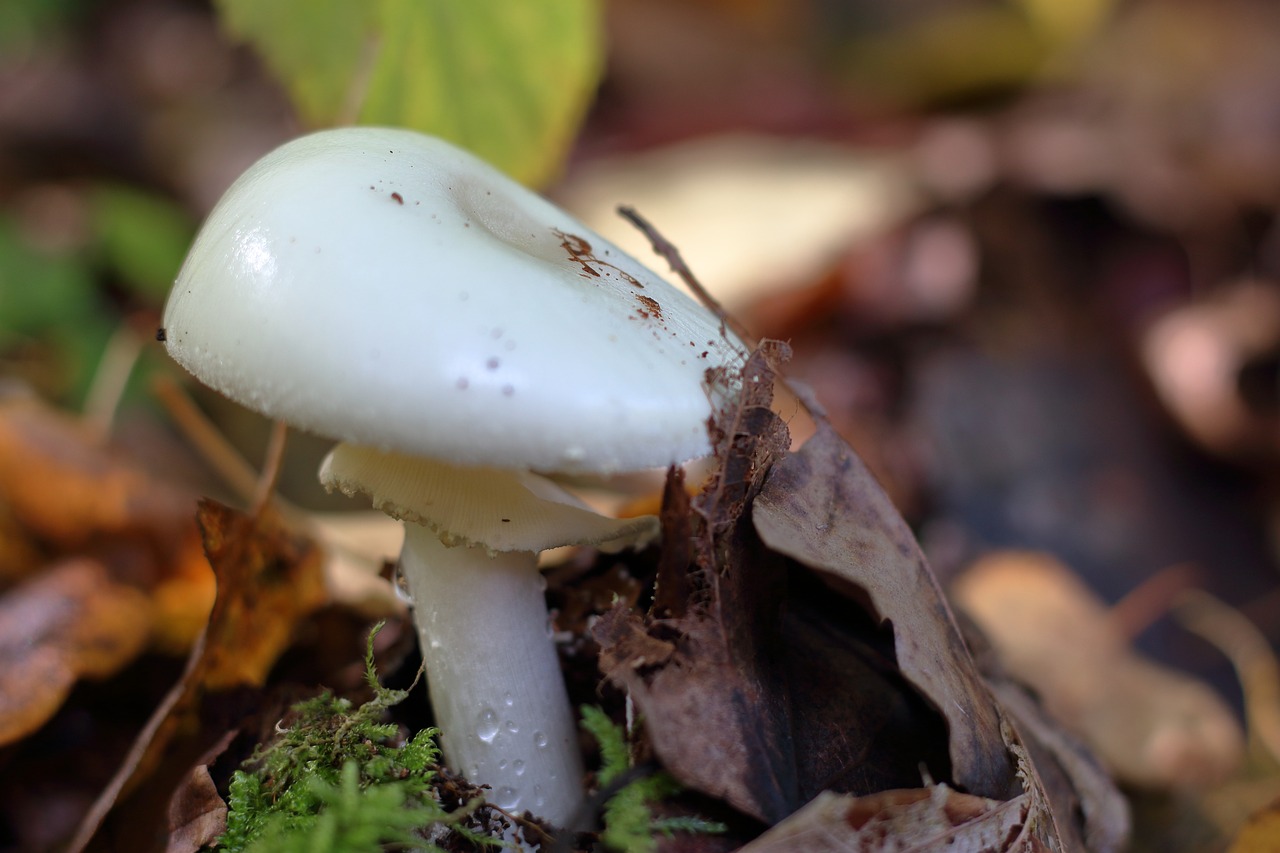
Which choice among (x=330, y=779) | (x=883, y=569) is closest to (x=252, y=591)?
(x=330, y=779)

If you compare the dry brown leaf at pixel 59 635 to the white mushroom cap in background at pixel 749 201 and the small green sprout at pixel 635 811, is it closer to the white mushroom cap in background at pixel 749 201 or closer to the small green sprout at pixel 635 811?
the small green sprout at pixel 635 811

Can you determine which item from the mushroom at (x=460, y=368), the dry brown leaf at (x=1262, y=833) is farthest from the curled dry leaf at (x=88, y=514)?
the dry brown leaf at (x=1262, y=833)

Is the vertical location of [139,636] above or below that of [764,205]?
below

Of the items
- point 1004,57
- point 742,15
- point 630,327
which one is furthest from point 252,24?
point 742,15

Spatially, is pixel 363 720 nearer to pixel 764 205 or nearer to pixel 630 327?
pixel 630 327

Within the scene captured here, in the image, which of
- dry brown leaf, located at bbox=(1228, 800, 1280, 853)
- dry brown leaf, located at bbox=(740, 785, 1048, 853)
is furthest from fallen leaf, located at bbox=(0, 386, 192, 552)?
dry brown leaf, located at bbox=(1228, 800, 1280, 853)

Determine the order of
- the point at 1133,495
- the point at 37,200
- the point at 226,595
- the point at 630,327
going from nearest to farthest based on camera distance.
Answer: the point at 630,327
the point at 226,595
the point at 1133,495
the point at 37,200

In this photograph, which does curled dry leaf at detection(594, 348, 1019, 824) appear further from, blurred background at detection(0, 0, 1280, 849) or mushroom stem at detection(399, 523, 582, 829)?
blurred background at detection(0, 0, 1280, 849)

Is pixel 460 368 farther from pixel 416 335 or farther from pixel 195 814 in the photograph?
pixel 195 814
